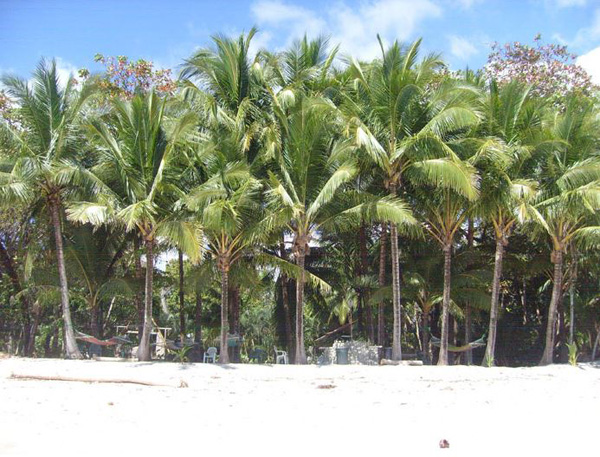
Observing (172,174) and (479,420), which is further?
(172,174)

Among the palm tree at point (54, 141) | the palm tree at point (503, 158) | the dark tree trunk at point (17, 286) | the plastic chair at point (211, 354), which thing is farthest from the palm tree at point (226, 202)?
the dark tree trunk at point (17, 286)

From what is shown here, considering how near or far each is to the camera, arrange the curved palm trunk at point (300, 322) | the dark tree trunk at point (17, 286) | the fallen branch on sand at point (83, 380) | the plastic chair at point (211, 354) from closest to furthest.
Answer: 1. the fallen branch on sand at point (83, 380)
2. the curved palm trunk at point (300, 322)
3. the plastic chair at point (211, 354)
4. the dark tree trunk at point (17, 286)

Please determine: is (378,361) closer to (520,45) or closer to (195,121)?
(195,121)

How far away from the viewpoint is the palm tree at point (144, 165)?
1553 cm

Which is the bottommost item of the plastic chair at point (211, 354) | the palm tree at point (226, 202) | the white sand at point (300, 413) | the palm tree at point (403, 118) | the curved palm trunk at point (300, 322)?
the white sand at point (300, 413)

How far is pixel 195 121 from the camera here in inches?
626

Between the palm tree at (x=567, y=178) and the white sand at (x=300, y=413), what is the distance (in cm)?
424

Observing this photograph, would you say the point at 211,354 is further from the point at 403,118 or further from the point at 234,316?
the point at 403,118

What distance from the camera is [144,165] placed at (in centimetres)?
1585

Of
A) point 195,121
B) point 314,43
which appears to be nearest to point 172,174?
point 195,121

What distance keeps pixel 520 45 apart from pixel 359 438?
62.0 feet

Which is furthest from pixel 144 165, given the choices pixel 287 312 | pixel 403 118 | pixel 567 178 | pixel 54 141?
pixel 567 178

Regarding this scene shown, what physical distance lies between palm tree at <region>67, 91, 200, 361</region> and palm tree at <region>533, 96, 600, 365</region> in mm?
9675

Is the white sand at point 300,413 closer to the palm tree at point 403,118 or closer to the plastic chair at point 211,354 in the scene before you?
the plastic chair at point 211,354
